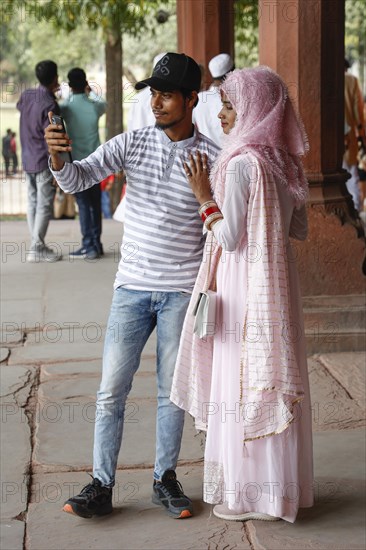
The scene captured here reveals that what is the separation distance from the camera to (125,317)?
4480mm

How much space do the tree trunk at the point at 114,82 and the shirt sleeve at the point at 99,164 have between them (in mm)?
13831

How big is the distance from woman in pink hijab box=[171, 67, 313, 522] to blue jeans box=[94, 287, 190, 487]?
0.09 meters

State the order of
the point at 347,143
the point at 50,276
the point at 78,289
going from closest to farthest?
the point at 78,289 → the point at 50,276 → the point at 347,143

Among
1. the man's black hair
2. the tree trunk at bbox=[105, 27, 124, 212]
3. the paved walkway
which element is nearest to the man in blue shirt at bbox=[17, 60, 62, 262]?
the man's black hair

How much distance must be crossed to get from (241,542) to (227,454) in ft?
1.22

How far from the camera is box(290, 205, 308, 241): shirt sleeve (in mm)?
4582

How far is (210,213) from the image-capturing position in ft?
14.1

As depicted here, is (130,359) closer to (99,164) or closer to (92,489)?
(92,489)

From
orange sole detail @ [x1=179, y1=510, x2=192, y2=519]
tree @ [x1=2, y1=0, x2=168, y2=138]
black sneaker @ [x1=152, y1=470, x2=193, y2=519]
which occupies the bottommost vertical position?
orange sole detail @ [x1=179, y1=510, x2=192, y2=519]

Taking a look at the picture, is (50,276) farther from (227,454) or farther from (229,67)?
(227,454)

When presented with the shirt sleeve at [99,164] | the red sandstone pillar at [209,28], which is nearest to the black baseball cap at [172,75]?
the shirt sleeve at [99,164]

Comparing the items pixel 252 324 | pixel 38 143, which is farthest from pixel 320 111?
pixel 38 143

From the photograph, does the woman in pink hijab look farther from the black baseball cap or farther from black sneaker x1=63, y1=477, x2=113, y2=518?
black sneaker x1=63, y1=477, x2=113, y2=518

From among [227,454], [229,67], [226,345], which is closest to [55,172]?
[226,345]
